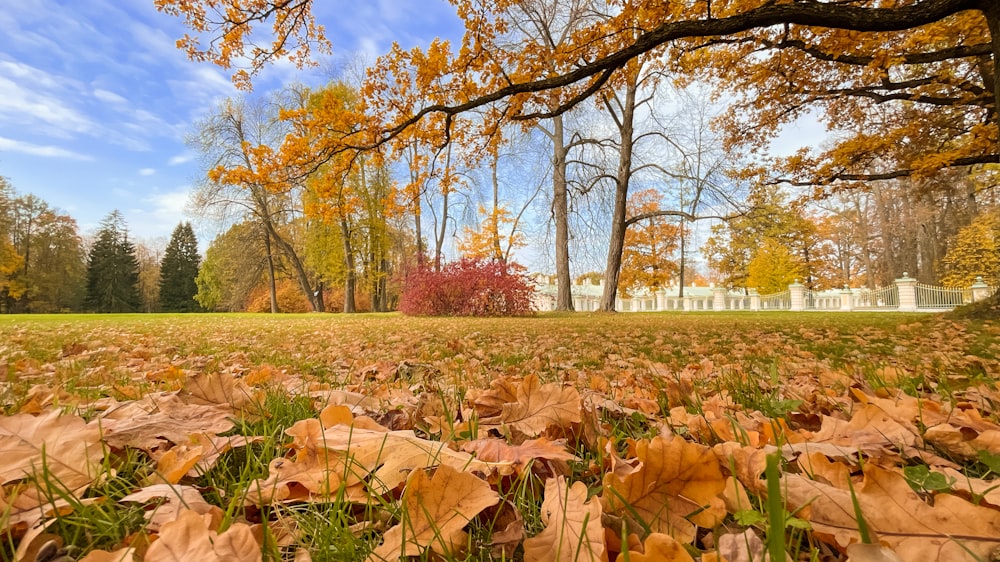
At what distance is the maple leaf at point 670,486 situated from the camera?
0.69 metres

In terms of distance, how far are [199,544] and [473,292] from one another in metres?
14.4

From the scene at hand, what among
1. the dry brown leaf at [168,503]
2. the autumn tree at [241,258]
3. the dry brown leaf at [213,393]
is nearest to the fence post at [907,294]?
the dry brown leaf at [213,393]

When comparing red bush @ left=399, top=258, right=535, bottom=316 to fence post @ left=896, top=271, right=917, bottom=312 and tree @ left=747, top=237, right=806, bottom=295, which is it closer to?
fence post @ left=896, top=271, right=917, bottom=312

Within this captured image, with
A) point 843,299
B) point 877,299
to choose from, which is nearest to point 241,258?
point 843,299

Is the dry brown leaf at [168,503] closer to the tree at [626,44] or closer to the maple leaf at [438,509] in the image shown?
the maple leaf at [438,509]

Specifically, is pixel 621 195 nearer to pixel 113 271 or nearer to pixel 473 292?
pixel 473 292

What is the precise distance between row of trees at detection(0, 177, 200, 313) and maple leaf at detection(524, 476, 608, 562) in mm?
41571

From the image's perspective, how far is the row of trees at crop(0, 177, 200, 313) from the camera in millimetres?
29578

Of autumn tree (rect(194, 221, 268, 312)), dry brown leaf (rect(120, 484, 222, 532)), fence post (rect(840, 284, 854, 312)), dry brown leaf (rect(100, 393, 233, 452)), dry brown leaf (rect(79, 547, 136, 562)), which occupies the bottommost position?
dry brown leaf (rect(120, 484, 222, 532))

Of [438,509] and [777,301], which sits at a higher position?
[777,301]

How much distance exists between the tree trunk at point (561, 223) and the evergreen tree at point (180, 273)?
35.8 m

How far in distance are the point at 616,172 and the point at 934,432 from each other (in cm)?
1542

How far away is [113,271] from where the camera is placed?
35.7 meters

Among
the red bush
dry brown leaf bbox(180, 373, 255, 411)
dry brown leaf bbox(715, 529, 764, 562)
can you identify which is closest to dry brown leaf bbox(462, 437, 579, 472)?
dry brown leaf bbox(715, 529, 764, 562)
